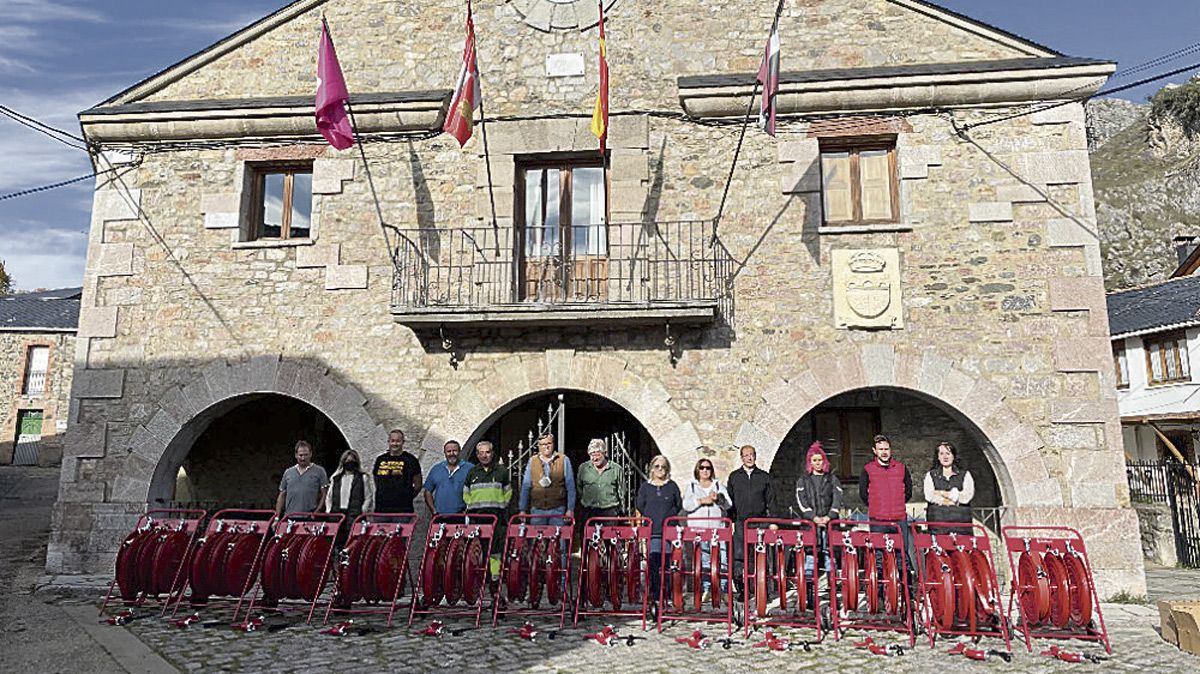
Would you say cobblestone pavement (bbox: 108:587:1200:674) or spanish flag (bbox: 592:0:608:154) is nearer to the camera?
cobblestone pavement (bbox: 108:587:1200:674)

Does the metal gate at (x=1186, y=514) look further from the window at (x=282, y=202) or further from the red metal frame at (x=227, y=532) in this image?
the window at (x=282, y=202)

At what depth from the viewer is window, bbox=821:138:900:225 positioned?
8.59 meters

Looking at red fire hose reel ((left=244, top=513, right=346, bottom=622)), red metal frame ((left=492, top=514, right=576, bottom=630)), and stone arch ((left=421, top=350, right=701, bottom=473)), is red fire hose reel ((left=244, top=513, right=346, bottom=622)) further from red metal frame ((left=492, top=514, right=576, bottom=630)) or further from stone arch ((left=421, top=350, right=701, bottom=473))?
stone arch ((left=421, top=350, right=701, bottom=473))

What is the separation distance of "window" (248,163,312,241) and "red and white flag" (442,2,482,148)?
2332 mm

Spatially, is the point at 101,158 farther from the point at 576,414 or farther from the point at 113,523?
the point at 576,414

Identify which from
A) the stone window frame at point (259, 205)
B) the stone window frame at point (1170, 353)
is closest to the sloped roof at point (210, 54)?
the stone window frame at point (259, 205)

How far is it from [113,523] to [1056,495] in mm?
9752

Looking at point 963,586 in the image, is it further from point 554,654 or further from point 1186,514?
point 1186,514

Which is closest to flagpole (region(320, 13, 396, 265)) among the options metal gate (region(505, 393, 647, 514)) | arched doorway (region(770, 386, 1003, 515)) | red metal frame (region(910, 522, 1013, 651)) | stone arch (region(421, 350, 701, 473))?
stone arch (region(421, 350, 701, 473))

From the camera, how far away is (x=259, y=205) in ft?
30.8

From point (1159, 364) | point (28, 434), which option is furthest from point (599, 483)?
point (28, 434)

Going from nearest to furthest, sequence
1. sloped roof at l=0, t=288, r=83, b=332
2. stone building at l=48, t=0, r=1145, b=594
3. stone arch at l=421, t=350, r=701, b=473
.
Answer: stone building at l=48, t=0, r=1145, b=594 < stone arch at l=421, t=350, r=701, b=473 < sloped roof at l=0, t=288, r=83, b=332

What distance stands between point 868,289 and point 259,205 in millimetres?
6947

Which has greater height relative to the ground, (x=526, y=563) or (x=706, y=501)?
(x=706, y=501)
